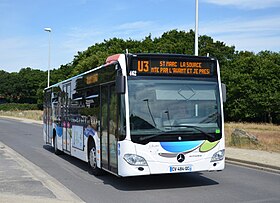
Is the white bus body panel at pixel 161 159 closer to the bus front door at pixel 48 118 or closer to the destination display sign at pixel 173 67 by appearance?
the destination display sign at pixel 173 67

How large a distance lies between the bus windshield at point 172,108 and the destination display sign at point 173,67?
19 centimetres

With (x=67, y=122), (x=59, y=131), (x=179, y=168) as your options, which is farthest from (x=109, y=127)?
(x=59, y=131)

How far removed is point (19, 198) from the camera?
25.8 feet

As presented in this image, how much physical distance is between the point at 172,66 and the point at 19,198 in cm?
433

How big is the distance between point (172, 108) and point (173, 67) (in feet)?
3.28

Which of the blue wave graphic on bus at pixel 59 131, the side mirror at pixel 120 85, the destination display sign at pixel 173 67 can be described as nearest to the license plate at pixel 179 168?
the side mirror at pixel 120 85

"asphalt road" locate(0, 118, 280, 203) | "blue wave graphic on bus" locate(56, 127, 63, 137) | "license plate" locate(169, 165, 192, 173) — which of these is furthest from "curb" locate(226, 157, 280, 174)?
"blue wave graphic on bus" locate(56, 127, 63, 137)

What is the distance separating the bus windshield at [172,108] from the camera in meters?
9.07

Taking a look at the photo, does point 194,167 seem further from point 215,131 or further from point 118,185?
point 118,185

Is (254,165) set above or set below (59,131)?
below

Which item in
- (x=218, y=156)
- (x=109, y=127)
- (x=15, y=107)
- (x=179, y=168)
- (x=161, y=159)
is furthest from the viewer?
(x=15, y=107)

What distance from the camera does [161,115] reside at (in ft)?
30.1

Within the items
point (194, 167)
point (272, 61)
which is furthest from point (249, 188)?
point (272, 61)

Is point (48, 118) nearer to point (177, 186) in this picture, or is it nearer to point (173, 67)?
point (177, 186)
